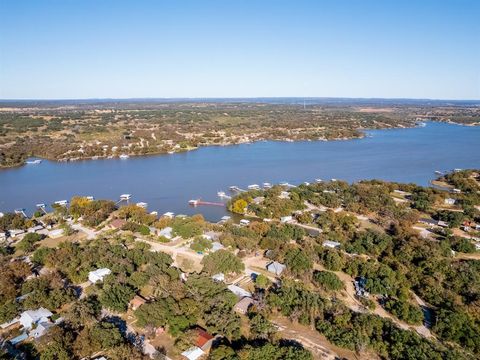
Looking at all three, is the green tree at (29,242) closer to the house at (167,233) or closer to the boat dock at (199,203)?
the house at (167,233)

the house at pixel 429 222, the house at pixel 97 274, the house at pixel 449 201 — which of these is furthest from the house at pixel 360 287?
the house at pixel 449 201

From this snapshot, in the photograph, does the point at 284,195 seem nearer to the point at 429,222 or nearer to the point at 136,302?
the point at 429,222

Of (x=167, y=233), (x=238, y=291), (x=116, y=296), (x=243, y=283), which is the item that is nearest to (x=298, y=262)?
(x=243, y=283)

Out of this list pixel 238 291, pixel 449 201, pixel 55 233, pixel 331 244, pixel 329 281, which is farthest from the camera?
pixel 449 201

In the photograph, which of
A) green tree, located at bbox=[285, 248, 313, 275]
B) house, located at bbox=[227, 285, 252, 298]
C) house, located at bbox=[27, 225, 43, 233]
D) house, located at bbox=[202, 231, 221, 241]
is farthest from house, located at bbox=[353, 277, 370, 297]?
house, located at bbox=[27, 225, 43, 233]

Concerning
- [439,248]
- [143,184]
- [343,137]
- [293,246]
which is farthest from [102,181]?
[343,137]

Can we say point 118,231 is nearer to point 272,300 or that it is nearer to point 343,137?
point 272,300
